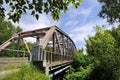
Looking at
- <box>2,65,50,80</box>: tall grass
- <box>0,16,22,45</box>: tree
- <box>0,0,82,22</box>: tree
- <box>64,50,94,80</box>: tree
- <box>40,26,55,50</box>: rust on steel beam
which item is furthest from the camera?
<box>0,16,22,45</box>: tree

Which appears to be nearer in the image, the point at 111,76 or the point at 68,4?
the point at 68,4

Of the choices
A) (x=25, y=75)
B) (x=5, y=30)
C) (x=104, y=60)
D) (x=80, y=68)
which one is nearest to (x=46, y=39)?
(x=25, y=75)

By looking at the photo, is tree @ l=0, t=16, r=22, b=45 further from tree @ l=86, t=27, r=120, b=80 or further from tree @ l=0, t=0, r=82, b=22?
tree @ l=0, t=0, r=82, b=22

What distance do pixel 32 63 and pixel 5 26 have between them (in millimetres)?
50532

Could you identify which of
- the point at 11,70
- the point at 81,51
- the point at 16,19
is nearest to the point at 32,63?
the point at 11,70

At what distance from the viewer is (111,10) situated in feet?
87.5

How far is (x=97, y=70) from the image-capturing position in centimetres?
2538

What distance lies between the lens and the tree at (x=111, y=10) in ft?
85.9

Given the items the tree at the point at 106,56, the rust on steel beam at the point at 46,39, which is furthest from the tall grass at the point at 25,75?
the tree at the point at 106,56

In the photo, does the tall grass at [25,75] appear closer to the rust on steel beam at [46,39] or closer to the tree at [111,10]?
the rust on steel beam at [46,39]

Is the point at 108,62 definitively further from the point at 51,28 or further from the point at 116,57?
the point at 51,28

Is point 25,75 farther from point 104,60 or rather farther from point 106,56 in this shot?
point 104,60

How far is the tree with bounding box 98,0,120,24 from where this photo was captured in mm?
26188

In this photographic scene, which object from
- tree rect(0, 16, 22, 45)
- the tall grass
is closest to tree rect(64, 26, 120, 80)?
the tall grass
